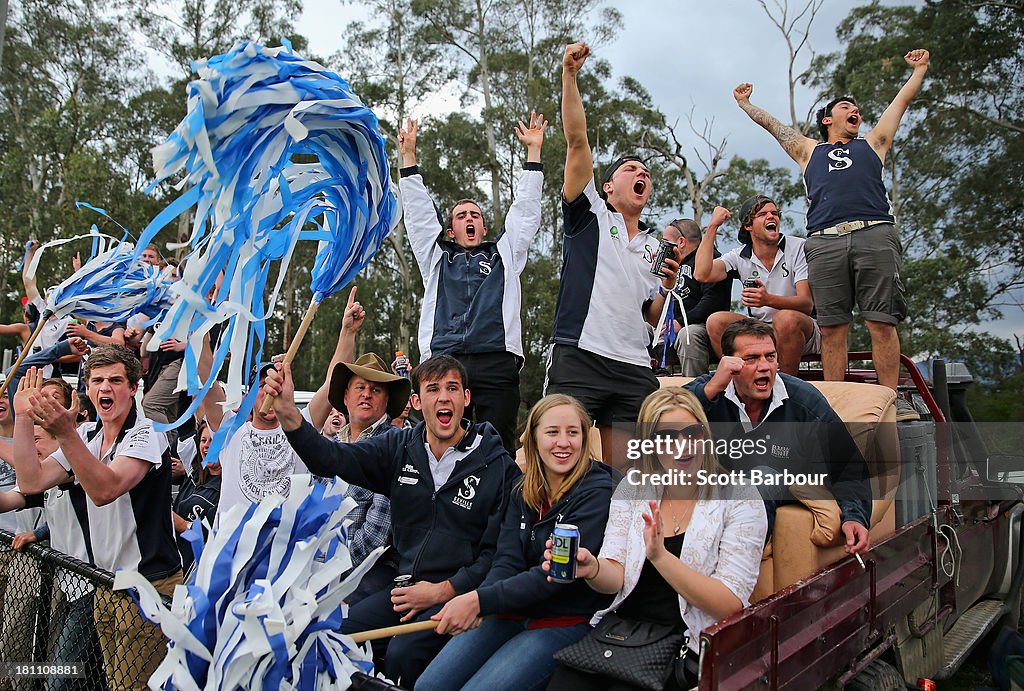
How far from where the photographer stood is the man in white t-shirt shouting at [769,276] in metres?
4.51

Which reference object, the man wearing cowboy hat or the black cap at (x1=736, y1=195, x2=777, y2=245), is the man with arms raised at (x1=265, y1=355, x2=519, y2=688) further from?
the black cap at (x1=736, y1=195, x2=777, y2=245)

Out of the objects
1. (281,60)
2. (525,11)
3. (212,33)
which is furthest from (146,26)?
(281,60)

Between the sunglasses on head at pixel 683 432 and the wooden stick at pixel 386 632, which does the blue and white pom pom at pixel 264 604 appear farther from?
the sunglasses on head at pixel 683 432

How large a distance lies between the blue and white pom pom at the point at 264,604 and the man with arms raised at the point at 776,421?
1.61m

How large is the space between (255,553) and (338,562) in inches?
8.3

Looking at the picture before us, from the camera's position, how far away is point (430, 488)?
330cm

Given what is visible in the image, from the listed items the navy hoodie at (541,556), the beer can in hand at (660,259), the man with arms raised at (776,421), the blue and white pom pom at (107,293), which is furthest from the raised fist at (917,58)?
the blue and white pom pom at (107,293)

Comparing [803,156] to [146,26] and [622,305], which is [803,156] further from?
[146,26]

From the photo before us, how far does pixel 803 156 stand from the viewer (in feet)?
16.1

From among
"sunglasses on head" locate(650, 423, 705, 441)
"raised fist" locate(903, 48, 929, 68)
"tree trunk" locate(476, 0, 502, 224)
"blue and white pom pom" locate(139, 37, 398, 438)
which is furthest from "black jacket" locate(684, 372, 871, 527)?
"tree trunk" locate(476, 0, 502, 224)

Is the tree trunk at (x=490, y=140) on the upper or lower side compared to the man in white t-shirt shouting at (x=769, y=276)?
upper

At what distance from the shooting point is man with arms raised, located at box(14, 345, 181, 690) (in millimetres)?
2836

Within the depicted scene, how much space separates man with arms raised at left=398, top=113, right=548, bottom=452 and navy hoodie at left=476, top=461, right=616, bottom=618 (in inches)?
56.0

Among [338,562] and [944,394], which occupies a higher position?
[944,394]
